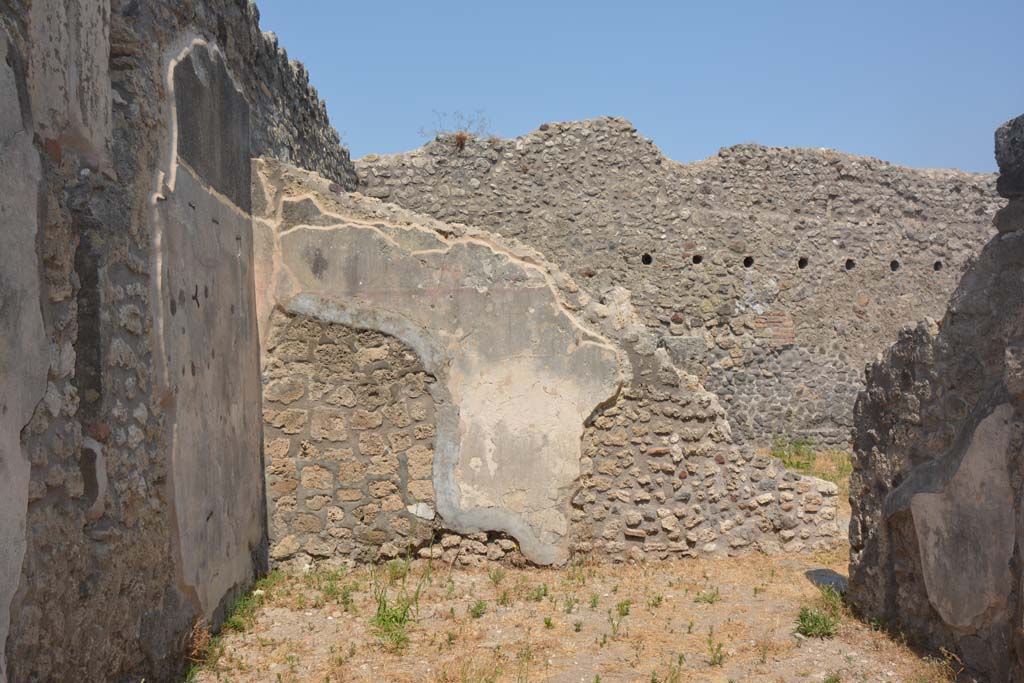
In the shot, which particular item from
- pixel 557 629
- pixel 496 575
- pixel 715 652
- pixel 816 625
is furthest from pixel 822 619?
pixel 496 575

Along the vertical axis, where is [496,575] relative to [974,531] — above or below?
below

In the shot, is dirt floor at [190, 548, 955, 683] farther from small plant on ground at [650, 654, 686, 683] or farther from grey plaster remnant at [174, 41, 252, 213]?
grey plaster remnant at [174, 41, 252, 213]

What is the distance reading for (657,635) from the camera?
4199 mm

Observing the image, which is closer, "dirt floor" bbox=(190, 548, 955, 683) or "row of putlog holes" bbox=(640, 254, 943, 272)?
"dirt floor" bbox=(190, 548, 955, 683)

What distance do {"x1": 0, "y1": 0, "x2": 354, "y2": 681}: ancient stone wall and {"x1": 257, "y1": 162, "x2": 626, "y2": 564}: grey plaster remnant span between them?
73 centimetres

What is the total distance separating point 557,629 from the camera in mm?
4270

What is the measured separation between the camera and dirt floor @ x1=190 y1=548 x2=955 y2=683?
3662mm

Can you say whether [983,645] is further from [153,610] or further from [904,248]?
[904,248]

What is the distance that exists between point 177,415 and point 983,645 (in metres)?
3.42

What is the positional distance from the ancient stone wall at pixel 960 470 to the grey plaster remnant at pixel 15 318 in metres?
3.26

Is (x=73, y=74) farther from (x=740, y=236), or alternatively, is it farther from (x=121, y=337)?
(x=740, y=236)

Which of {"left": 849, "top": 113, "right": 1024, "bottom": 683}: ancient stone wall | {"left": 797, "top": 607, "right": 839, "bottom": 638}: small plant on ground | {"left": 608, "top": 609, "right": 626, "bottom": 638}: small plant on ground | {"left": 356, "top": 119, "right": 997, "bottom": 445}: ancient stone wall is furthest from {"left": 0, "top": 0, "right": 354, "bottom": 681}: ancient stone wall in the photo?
{"left": 356, "top": 119, "right": 997, "bottom": 445}: ancient stone wall

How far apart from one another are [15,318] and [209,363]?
1834 mm

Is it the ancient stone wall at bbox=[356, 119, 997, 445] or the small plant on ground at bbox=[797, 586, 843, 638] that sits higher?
the ancient stone wall at bbox=[356, 119, 997, 445]
